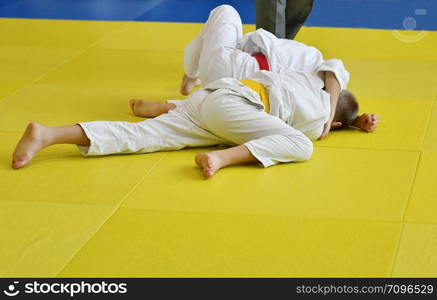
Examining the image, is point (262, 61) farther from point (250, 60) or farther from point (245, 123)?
point (245, 123)

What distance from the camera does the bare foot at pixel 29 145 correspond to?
339 centimetres

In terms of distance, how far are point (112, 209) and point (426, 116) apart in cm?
191

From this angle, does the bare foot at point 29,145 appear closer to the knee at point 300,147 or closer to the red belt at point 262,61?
the knee at point 300,147

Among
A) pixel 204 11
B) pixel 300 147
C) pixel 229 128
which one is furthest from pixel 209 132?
pixel 204 11

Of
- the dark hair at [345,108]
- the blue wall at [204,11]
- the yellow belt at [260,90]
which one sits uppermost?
the yellow belt at [260,90]

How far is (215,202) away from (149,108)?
1.18 metres

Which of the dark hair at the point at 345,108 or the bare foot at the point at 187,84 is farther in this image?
the bare foot at the point at 187,84

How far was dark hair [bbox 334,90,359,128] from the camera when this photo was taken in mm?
3826

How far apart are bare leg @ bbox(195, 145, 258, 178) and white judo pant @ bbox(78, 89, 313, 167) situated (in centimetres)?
4

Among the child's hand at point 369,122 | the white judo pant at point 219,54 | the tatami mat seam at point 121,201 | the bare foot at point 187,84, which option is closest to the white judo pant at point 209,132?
the tatami mat seam at point 121,201

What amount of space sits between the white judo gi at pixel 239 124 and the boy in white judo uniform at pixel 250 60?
13 cm

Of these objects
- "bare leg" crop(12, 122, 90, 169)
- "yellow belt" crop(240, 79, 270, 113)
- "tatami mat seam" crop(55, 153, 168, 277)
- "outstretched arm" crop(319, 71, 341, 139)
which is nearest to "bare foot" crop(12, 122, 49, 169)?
"bare leg" crop(12, 122, 90, 169)

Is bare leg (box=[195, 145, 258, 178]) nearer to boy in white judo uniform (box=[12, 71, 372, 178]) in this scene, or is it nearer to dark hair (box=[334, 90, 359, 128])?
boy in white judo uniform (box=[12, 71, 372, 178])

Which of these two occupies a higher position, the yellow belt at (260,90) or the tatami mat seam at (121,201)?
the yellow belt at (260,90)
